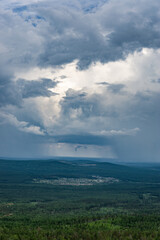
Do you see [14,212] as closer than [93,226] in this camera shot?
No

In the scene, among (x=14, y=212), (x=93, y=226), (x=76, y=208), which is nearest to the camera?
(x=93, y=226)

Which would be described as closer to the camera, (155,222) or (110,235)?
(110,235)

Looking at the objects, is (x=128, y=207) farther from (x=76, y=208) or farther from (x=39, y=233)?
(x=39, y=233)

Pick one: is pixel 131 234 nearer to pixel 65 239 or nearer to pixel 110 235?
→ pixel 110 235

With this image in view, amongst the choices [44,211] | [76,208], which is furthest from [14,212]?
[76,208]

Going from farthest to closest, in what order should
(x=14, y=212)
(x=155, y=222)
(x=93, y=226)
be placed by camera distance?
(x=14, y=212) → (x=155, y=222) → (x=93, y=226)

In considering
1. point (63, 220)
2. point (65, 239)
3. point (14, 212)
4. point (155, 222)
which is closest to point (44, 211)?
point (14, 212)

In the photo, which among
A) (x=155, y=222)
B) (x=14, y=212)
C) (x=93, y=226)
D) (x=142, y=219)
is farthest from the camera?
(x=14, y=212)

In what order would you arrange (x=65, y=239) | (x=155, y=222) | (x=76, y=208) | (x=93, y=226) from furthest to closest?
(x=76, y=208) → (x=155, y=222) → (x=93, y=226) → (x=65, y=239)

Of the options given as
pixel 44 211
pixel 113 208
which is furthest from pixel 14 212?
pixel 113 208
